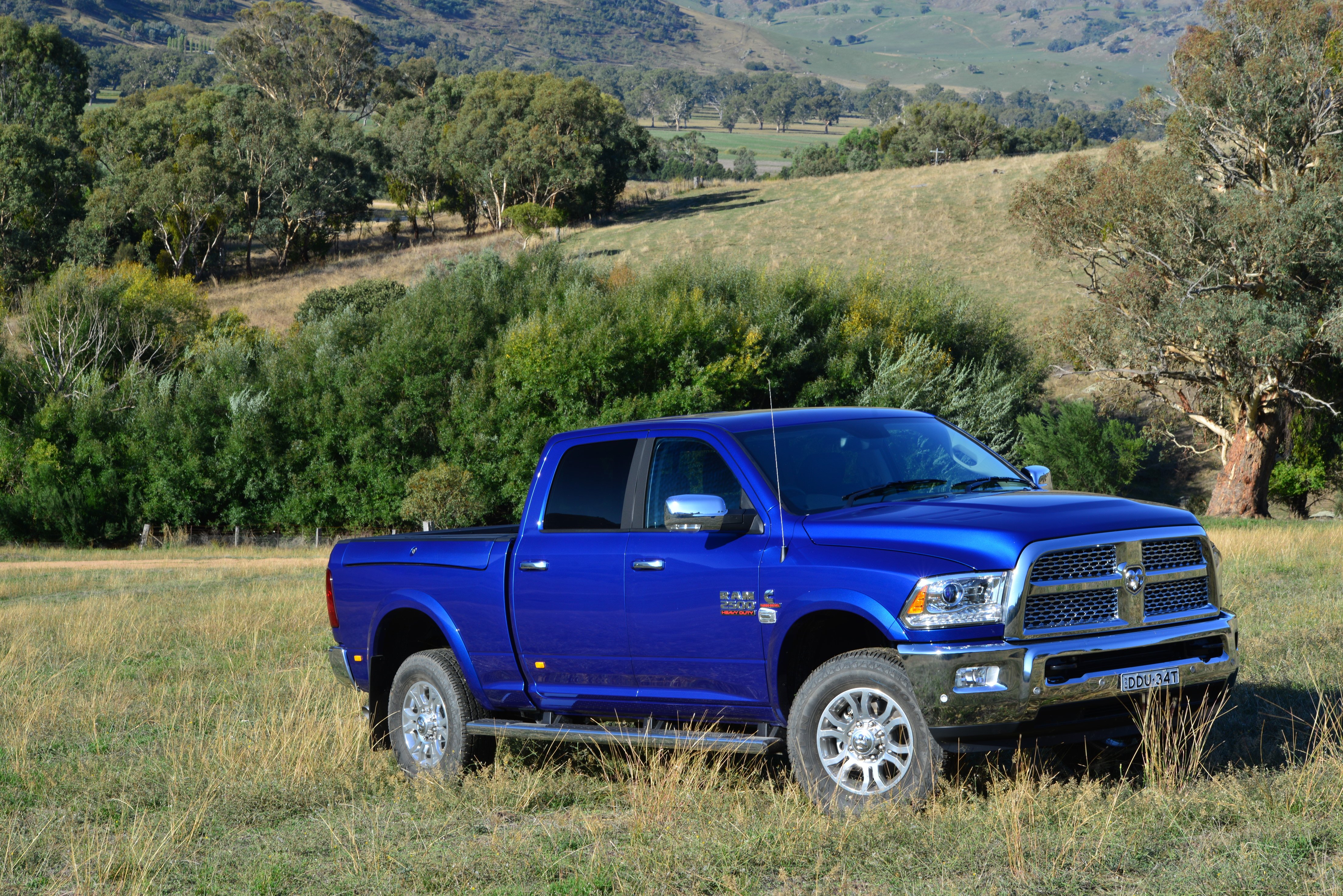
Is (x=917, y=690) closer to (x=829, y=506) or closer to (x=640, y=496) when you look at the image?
(x=829, y=506)

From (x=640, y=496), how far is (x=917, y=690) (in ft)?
6.55

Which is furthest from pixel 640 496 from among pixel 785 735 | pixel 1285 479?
pixel 1285 479

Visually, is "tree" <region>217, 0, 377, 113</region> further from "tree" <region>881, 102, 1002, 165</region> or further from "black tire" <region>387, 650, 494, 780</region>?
"black tire" <region>387, 650, 494, 780</region>

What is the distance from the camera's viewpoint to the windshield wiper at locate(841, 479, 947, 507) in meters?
6.18

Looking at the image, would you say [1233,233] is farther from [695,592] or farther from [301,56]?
[301,56]

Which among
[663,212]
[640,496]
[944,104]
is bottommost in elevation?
[640,496]

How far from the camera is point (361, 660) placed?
792 centimetres

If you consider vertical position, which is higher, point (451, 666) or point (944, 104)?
point (944, 104)

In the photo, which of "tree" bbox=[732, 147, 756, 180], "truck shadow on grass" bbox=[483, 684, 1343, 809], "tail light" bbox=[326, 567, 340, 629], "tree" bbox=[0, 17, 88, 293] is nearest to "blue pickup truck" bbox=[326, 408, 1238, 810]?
"truck shadow on grass" bbox=[483, 684, 1343, 809]

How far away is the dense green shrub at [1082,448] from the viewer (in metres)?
37.6

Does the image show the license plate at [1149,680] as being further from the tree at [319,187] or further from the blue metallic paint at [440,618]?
the tree at [319,187]

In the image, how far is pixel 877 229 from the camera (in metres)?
71.8

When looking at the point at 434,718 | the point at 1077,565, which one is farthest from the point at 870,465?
the point at 434,718

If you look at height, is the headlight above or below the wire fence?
above
